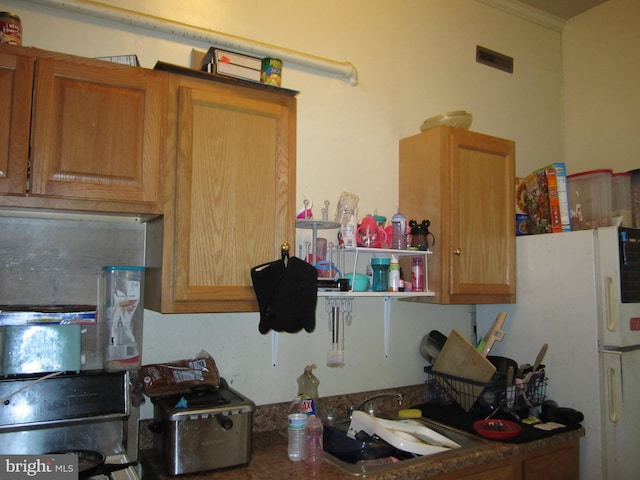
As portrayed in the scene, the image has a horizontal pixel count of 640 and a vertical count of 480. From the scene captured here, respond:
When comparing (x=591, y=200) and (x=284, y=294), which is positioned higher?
(x=591, y=200)

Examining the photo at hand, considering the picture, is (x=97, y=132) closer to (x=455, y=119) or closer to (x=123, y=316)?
(x=123, y=316)

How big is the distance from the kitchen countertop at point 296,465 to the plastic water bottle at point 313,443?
0.03 m

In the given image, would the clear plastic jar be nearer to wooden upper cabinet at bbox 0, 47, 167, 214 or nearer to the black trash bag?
the black trash bag

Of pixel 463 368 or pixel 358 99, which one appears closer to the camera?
pixel 463 368

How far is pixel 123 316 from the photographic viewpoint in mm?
1752

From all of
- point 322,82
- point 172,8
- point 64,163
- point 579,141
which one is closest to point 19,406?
point 64,163

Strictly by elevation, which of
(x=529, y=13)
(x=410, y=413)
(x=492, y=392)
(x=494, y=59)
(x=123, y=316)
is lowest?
(x=410, y=413)

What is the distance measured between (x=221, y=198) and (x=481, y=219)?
1.34 metres

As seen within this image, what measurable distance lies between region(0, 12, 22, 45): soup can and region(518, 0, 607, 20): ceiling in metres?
2.94

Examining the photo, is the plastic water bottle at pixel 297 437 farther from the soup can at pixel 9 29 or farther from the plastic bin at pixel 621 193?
the plastic bin at pixel 621 193

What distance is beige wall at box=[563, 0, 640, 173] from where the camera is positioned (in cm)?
297

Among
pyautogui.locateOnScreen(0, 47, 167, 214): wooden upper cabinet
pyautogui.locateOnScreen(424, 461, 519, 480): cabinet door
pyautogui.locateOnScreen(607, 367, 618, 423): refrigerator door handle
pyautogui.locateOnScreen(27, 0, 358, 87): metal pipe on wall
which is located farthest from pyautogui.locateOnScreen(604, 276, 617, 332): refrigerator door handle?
pyautogui.locateOnScreen(0, 47, 167, 214): wooden upper cabinet

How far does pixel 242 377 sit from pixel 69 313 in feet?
2.60

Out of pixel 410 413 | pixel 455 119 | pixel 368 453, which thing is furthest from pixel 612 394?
pixel 455 119
